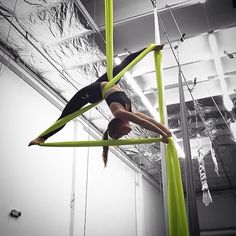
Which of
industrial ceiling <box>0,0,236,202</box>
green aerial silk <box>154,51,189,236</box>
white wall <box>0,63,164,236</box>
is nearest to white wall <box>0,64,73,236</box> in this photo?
white wall <box>0,63,164,236</box>

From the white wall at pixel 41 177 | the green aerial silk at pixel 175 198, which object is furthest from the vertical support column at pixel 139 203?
the green aerial silk at pixel 175 198

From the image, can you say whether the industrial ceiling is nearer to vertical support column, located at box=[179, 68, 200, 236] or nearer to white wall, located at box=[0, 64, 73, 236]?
white wall, located at box=[0, 64, 73, 236]

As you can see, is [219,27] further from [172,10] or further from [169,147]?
[169,147]

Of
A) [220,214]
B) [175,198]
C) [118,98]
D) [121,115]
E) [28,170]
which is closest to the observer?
[175,198]

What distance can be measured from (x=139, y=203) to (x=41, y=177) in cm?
329

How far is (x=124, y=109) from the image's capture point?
5.23 feet

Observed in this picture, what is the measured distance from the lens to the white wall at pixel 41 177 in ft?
9.46

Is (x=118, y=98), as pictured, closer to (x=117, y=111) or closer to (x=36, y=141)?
(x=117, y=111)

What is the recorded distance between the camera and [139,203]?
609cm

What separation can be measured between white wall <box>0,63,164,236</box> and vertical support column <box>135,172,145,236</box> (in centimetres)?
100

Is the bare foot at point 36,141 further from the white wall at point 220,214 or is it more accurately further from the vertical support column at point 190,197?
the white wall at point 220,214

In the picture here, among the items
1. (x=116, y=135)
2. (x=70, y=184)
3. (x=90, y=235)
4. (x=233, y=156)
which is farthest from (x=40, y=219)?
(x=233, y=156)

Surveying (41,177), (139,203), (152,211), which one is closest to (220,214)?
(152,211)

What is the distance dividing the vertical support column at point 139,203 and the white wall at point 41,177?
1.00 metres
